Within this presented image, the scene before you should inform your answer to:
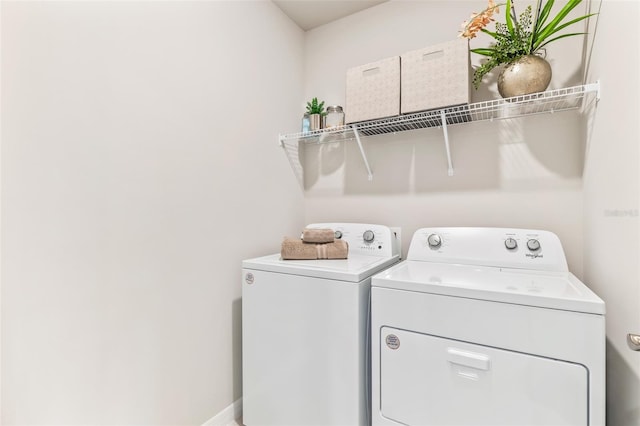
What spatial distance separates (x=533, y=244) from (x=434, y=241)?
42 cm

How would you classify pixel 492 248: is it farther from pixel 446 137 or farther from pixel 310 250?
pixel 310 250

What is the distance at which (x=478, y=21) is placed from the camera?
1.33m

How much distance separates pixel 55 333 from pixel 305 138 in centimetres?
159

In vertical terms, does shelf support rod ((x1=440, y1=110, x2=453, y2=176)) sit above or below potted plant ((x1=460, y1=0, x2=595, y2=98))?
below

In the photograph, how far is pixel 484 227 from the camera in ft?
5.27

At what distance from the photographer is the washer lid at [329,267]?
124cm

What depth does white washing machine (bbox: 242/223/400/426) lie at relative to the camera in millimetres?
1214

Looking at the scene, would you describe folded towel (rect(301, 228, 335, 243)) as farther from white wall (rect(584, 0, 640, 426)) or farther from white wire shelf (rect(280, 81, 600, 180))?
white wall (rect(584, 0, 640, 426))

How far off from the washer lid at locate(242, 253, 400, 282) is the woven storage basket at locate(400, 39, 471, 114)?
0.78 meters

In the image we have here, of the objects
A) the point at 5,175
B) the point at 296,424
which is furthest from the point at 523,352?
the point at 5,175

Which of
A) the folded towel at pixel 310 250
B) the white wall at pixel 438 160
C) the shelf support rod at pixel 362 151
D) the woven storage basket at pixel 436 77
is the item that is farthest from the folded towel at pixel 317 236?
the woven storage basket at pixel 436 77

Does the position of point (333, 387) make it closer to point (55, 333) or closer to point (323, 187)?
point (55, 333)

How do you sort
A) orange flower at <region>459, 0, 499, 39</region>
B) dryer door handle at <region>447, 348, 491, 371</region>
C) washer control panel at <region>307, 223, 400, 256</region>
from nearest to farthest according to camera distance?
dryer door handle at <region>447, 348, 491, 371</region> → orange flower at <region>459, 0, 499, 39</region> → washer control panel at <region>307, 223, 400, 256</region>

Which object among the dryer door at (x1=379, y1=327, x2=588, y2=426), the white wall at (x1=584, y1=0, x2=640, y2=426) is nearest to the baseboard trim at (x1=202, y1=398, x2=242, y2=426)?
the dryer door at (x1=379, y1=327, x2=588, y2=426)
